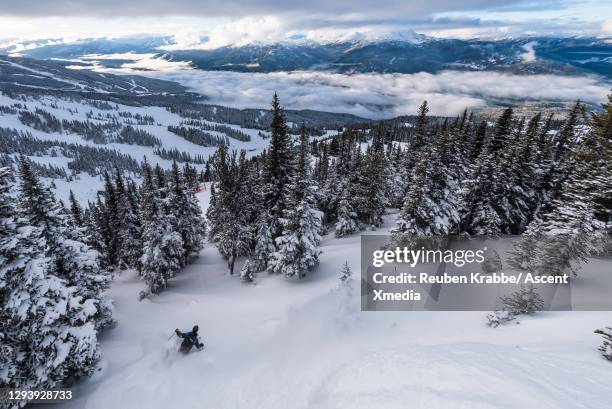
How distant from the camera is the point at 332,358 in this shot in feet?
48.6

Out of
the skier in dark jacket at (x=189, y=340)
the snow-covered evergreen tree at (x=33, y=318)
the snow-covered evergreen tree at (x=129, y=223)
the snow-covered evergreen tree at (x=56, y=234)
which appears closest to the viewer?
the snow-covered evergreen tree at (x=33, y=318)

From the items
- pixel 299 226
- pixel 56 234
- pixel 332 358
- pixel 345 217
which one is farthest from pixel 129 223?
pixel 332 358

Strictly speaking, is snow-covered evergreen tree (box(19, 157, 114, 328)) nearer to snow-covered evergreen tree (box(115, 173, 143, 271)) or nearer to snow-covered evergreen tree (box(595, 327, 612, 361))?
snow-covered evergreen tree (box(115, 173, 143, 271))

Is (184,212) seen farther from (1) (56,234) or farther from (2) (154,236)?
(1) (56,234)

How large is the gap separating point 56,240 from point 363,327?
17300 millimetres

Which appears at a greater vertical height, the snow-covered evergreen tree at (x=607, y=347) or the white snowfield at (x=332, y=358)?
the snow-covered evergreen tree at (x=607, y=347)

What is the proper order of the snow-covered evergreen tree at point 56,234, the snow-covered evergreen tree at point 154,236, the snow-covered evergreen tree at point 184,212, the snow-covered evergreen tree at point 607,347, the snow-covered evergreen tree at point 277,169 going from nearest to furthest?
the snow-covered evergreen tree at point 607,347, the snow-covered evergreen tree at point 56,234, the snow-covered evergreen tree at point 154,236, the snow-covered evergreen tree at point 277,169, the snow-covered evergreen tree at point 184,212

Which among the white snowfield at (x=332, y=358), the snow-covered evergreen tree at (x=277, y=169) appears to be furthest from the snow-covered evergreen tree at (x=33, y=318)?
the snow-covered evergreen tree at (x=277, y=169)

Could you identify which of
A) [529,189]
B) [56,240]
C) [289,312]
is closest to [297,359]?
[289,312]

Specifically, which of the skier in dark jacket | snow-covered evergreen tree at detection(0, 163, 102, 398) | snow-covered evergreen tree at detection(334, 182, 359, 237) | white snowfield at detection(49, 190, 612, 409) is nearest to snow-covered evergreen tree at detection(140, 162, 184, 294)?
white snowfield at detection(49, 190, 612, 409)

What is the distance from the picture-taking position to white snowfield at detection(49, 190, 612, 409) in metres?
8.98

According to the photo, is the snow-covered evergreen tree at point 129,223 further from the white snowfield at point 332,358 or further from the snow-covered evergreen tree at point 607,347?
the snow-covered evergreen tree at point 607,347

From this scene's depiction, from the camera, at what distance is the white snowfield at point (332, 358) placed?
898 centimetres

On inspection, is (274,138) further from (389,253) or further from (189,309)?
(189,309)
